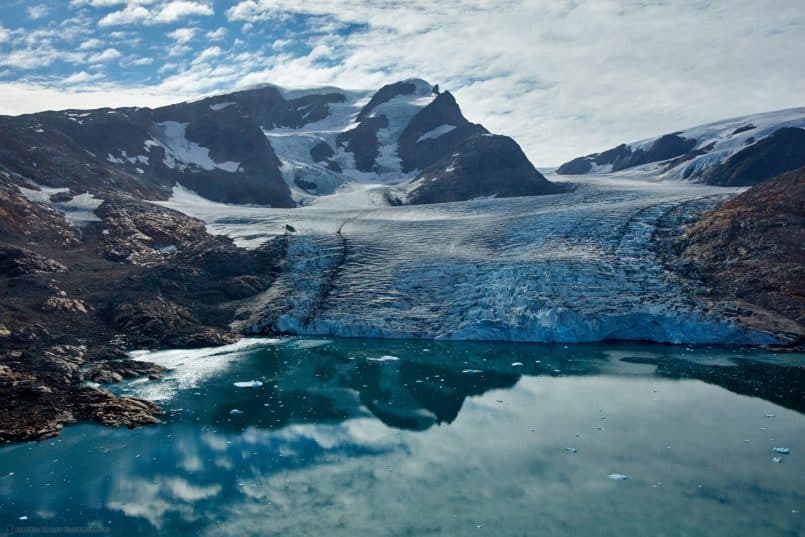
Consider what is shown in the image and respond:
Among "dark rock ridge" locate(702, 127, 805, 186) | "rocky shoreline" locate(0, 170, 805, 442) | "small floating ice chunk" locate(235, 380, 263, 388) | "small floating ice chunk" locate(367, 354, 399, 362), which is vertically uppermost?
"dark rock ridge" locate(702, 127, 805, 186)

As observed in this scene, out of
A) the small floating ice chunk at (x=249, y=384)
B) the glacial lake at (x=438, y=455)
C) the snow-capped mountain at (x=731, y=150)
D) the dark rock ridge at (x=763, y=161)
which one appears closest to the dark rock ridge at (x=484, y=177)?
the dark rock ridge at (x=763, y=161)

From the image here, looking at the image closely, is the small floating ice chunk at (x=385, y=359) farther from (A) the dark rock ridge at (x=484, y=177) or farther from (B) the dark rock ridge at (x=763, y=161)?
(B) the dark rock ridge at (x=763, y=161)

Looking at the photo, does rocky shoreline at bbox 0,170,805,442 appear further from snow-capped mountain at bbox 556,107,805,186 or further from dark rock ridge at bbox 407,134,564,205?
snow-capped mountain at bbox 556,107,805,186

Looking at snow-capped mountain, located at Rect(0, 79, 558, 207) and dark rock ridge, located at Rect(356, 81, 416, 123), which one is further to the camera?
dark rock ridge, located at Rect(356, 81, 416, 123)

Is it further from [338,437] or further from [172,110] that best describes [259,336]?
[172,110]

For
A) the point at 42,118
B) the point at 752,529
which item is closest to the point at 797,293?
the point at 752,529

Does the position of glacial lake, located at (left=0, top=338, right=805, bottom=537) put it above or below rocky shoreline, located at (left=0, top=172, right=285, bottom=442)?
below

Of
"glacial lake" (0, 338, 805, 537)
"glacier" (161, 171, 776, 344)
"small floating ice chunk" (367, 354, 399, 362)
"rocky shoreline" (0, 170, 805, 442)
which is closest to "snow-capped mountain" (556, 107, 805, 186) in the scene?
"glacier" (161, 171, 776, 344)
